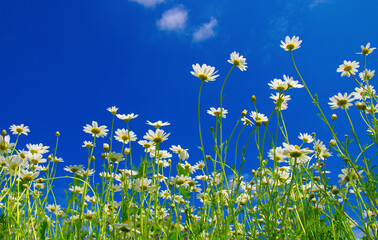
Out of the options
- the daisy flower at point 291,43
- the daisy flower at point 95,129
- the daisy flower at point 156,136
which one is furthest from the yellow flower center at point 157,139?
the daisy flower at point 291,43

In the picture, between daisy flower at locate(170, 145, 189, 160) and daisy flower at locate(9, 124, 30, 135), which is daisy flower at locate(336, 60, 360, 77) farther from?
daisy flower at locate(9, 124, 30, 135)

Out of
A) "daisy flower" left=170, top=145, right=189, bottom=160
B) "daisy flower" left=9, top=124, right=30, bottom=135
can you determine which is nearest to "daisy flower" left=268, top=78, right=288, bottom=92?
"daisy flower" left=170, top=145, right=189, bottom=160

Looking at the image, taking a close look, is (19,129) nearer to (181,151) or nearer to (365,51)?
(181,151)

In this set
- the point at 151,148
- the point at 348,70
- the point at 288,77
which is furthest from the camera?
the point at 348,70

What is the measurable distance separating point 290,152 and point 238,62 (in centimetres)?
94

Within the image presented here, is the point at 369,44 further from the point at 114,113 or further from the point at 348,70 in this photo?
the point at 114,113

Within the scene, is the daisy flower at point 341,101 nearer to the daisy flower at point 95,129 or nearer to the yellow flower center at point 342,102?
the yellow flower center at point 342,102

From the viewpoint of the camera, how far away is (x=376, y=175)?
178 centimetres

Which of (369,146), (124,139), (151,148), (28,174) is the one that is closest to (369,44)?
(369,146)

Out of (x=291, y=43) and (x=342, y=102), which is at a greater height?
(x=291, y=43)

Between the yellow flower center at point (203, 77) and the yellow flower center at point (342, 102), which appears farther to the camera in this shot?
the yellow flower center at point (342, 102)

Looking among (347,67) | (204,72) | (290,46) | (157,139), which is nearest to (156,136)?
(157,139)

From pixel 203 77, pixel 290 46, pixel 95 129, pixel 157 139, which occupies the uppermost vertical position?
pixel 290 46

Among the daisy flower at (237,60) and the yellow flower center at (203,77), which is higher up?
the daisy flower at (237,60)
